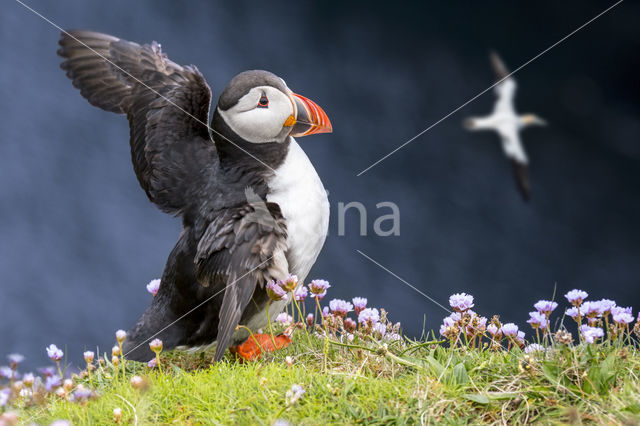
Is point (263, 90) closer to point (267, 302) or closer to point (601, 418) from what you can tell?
point (267, 302)

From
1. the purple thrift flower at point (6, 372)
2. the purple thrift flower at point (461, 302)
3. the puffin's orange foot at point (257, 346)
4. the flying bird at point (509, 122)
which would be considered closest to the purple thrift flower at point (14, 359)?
the purple thrift flower at point (6, 372)

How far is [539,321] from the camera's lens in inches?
116

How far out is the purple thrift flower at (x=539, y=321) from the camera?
2.92m

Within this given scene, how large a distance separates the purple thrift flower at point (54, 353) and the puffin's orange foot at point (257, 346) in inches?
34.2

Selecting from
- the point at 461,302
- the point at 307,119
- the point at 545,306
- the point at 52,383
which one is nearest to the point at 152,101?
the point at 307,119

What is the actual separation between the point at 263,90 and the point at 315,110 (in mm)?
298

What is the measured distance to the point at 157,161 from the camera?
13.0 ft

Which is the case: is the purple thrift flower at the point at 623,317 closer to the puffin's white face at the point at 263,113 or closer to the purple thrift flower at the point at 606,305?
the purple thrift flower at the point at 606,305

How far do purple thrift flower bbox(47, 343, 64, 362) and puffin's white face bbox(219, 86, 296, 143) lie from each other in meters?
1.42

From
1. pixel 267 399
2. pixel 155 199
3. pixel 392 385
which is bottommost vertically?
pixel 267 399

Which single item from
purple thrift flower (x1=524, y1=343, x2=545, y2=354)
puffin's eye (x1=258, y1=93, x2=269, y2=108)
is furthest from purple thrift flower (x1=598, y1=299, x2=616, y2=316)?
puffin's eye (x1=258, y1=93, x2=269, y2=108)

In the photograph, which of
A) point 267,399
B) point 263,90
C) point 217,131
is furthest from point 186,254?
point 267,399

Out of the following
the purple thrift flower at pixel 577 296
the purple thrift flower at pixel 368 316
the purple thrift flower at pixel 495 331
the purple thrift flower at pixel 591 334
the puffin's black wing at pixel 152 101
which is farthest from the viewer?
the puffin's black wing at pixel 152 101

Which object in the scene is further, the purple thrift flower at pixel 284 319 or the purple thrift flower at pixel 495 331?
the purple thrift flower at pixel 284 319
